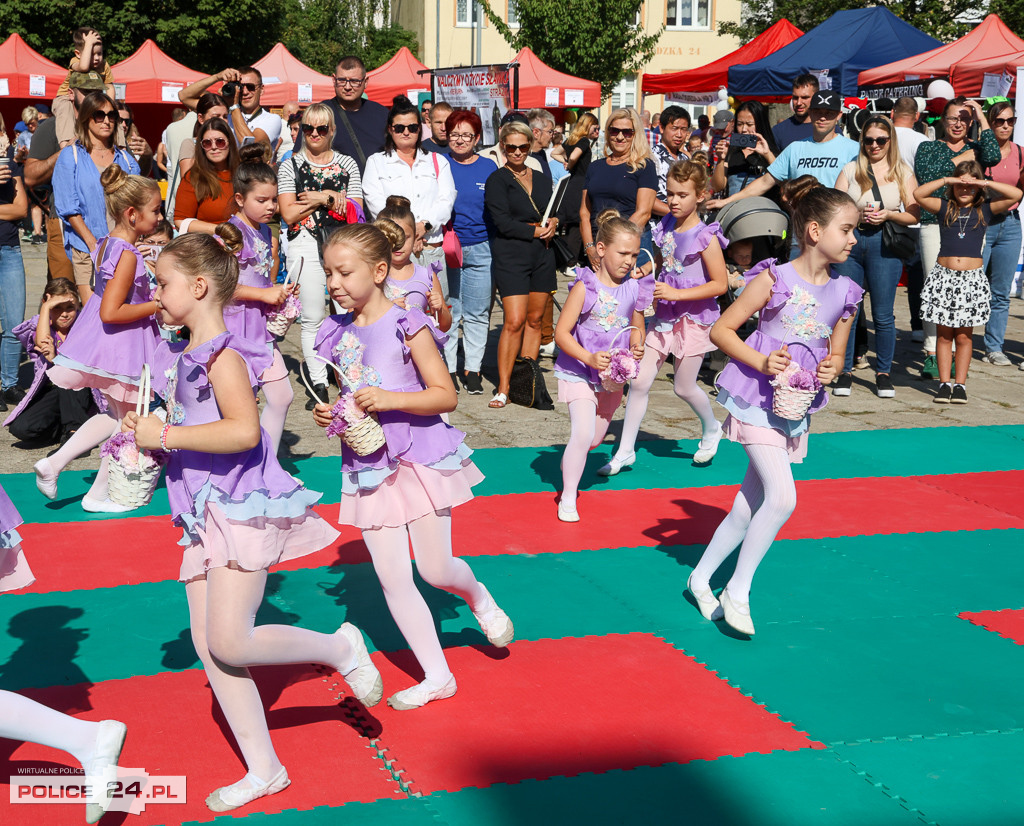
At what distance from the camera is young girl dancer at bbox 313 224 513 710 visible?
4.12m

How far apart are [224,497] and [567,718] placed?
1629mm

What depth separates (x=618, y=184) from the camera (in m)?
9.52

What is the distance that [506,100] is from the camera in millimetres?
14500

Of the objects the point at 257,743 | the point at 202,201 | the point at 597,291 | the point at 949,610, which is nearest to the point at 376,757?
the point at 257,743

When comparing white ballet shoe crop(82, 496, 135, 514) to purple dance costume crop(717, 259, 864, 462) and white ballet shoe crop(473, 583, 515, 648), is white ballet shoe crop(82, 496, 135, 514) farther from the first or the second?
purple dance costume crop(717, 259, 864, 462)

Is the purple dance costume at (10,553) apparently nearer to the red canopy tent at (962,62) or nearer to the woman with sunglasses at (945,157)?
the woman with sunglasses at (945,157)

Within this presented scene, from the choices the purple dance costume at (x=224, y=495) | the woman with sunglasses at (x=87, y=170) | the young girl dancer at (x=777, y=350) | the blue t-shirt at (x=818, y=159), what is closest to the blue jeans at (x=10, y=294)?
the woman with sunglasses at (x=87, y=170)

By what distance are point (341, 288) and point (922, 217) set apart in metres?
8.08

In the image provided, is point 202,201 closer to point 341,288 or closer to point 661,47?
point 341,288

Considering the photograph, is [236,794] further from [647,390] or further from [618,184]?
[618,184]

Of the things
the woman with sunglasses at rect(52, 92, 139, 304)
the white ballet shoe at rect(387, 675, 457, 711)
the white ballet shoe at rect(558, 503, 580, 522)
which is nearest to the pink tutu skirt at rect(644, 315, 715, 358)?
the white ballet shoe at rect(558, 503, 580, 522)

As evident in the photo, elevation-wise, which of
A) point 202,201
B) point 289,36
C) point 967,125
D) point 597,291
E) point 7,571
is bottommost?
point 7,571

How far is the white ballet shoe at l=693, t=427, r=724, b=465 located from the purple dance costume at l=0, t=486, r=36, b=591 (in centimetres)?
521

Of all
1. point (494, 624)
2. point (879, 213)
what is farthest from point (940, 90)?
point (494, 624)
